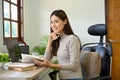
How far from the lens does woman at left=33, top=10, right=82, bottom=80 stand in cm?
198

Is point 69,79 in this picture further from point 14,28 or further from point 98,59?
point 14,28

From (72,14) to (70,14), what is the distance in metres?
0.04

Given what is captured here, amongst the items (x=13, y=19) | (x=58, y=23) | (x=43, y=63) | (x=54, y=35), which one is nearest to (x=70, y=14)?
(x=13, y=19)

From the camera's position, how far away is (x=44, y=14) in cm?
427

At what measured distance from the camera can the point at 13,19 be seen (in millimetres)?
3754

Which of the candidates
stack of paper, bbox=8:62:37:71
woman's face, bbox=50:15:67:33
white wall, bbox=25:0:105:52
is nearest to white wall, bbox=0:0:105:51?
white wall, bbox=25:0:105:52

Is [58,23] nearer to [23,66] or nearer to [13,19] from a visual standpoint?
[23,66]

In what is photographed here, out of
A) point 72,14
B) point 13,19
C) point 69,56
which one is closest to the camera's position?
point 69,56

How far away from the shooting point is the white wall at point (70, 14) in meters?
4.20

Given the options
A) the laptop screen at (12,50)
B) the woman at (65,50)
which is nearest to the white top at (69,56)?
the woman at (65,50)

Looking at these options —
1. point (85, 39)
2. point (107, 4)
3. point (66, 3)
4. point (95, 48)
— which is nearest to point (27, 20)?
point (66, 3)

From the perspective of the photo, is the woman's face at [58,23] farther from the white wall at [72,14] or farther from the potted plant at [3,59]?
the white wall at [72,14]

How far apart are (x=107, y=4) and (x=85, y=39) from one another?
787 mm

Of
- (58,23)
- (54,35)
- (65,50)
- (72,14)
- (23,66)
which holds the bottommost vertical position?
(23,66)
